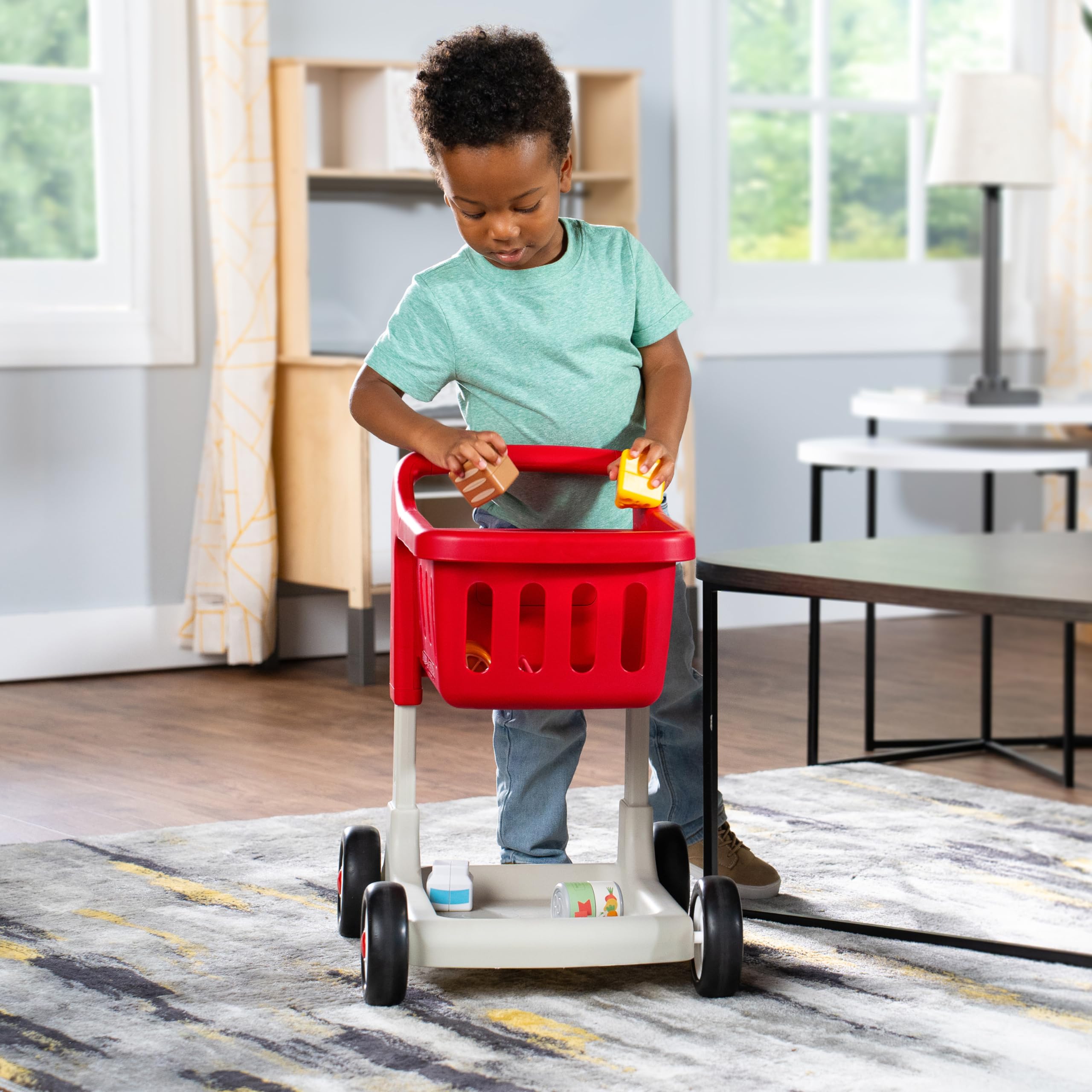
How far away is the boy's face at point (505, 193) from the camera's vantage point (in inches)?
64.7

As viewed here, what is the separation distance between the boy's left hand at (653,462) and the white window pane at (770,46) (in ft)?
9.93

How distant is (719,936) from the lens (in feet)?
5.53

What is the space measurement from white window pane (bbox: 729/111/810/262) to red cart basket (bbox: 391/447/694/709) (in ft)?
10.0

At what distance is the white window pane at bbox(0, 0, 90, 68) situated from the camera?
147 inches

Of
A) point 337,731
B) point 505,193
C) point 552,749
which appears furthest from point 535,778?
point 337,731

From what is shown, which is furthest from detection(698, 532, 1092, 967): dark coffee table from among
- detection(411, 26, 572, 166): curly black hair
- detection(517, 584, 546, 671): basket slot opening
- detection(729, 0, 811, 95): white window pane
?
detection(729, 0, 811, 95): white window pane

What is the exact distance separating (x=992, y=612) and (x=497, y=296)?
61cm

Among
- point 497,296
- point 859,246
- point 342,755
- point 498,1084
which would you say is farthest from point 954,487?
point 498,1084

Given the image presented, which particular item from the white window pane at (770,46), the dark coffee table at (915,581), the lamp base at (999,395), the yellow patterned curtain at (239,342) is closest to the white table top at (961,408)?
the lamp base at (999,395)

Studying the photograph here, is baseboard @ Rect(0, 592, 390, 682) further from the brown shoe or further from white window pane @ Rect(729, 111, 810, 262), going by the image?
the brown shoe

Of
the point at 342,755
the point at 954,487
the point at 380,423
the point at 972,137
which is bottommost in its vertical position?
the point at 342,755

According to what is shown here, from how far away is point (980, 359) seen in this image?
4914 millimetres

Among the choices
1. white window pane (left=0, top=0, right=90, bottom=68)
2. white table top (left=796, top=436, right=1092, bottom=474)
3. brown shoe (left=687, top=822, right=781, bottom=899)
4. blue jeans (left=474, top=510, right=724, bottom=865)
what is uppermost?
white window pane (left=0, top=0, right=90, bottom=68)

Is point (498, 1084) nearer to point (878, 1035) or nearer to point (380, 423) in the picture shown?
point (878, 1035)
